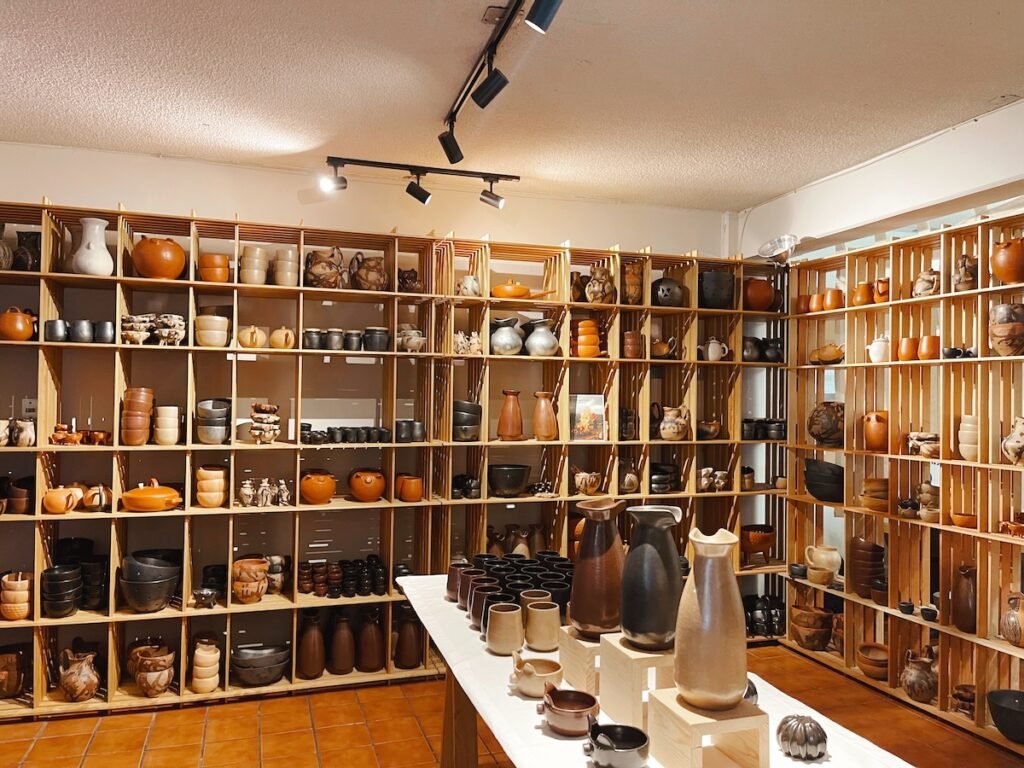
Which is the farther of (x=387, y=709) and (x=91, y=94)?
(x=387, y=709)

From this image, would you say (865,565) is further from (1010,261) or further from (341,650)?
(341,650)

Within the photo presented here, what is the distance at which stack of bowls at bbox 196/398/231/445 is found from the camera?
400 centimetres

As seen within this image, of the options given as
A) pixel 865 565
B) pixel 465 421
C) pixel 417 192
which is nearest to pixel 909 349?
pixel 865 565

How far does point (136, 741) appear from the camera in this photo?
3500 mm

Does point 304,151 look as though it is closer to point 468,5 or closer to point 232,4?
point 232,4

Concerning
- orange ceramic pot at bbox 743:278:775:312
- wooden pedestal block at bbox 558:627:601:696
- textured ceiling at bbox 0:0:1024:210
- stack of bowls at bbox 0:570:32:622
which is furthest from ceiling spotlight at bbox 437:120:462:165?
stack of bowls at bbox 0:570:32:622

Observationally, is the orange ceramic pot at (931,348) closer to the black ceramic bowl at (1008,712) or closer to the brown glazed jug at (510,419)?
the black ceramic bowl at (1008,712)

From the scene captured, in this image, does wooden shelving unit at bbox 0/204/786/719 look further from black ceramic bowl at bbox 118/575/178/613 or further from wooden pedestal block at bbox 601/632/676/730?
wooden pedestal block at bbox 601/632/676/730

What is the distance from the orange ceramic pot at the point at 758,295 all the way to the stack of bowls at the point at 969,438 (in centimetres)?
151

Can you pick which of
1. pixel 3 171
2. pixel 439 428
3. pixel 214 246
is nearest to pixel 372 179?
pixel 214 246

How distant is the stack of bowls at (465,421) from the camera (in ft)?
14.4

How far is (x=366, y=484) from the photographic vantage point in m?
4.28

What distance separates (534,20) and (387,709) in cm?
324

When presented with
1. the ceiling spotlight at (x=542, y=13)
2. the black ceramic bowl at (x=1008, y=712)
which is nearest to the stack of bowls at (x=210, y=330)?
the ceiling spotlight at (x=542, y=13)
